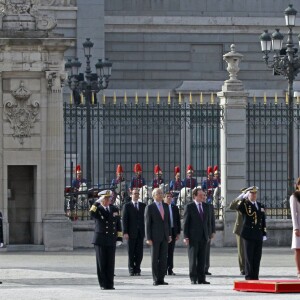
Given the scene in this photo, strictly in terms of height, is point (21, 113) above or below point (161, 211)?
above

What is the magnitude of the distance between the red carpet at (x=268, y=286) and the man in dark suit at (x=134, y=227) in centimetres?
449

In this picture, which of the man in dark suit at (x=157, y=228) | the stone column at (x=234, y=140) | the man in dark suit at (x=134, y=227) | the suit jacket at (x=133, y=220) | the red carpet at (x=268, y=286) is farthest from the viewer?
the stone column at (x=234, y=140)

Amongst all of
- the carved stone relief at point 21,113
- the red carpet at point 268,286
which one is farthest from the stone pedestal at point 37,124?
the red carpet at point 268,286

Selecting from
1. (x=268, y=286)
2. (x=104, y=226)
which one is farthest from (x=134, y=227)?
(x=268, y=286)

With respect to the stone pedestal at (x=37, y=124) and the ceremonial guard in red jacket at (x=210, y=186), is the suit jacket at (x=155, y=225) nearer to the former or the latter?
the stone pedestal at (x=37, y=124)

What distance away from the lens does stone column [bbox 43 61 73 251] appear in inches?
1430

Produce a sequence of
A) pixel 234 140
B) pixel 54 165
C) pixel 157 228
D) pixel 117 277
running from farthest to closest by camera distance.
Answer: pixel 234 140
pixel 54 165
pixel 117 277
pixel 157 228

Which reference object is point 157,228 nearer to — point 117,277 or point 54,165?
point 117,277

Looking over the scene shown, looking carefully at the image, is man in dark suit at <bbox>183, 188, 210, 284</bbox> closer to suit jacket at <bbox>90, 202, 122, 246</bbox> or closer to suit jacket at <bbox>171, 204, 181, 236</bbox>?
suit jacket at <bbox>171, 204, 181, 236</bbox>

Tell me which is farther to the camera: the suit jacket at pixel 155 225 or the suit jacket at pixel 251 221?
the suit jacket at pixel 251 221

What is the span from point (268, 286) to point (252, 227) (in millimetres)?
2903

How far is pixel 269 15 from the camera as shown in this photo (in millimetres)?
58688

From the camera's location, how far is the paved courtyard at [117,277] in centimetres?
2705

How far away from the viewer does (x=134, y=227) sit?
107 feet
